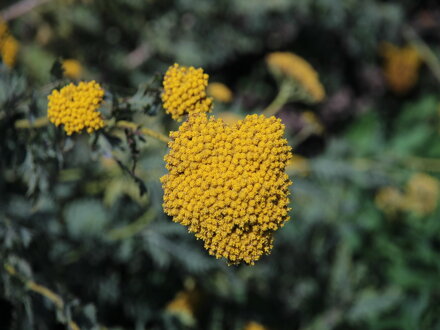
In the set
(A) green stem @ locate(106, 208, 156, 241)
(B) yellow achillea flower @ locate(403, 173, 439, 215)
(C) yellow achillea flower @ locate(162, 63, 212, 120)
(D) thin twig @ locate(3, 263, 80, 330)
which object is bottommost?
(D) thin twig @ locate(3, 263, 80, 330)

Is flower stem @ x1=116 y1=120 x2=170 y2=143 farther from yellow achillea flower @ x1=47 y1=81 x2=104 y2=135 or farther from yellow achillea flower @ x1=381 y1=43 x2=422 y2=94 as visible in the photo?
yellow achillea flower @ x1=381 y1=43 x2=422 y2=94

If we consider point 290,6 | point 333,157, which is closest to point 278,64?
point 333,157

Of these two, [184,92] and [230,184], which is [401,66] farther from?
[230,184]

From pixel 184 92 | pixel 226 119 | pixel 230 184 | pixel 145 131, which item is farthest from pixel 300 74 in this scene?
pixel 230 184

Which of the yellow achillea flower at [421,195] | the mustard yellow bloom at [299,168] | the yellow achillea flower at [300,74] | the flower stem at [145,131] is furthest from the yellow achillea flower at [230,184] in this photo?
the yellow achillea flower at [421,195]

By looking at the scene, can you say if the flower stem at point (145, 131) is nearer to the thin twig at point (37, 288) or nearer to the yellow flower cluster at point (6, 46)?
the thin twig at point (37, 288)

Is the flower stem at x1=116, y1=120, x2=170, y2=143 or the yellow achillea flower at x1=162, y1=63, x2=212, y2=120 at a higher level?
the yellow achillea flower at x1=162, y1=63, x2=212, y2=120

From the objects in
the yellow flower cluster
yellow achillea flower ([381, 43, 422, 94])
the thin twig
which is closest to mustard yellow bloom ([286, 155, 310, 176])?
the thin twig
